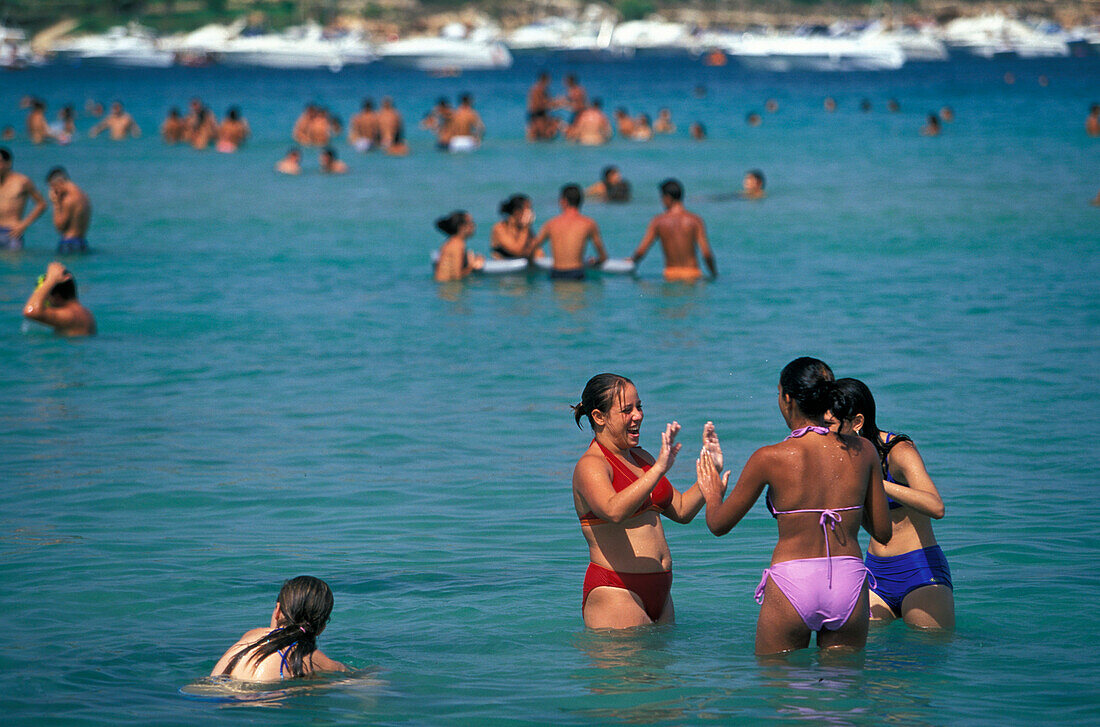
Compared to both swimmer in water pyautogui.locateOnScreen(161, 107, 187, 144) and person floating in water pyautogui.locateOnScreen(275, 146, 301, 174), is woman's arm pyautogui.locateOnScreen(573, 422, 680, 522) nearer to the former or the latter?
person floating in water pyautogui.locateOnScreen(275, 146, 301, 174)

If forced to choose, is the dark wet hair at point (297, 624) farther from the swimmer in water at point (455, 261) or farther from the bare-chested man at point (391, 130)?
the bare-chested man at point (391, 130)

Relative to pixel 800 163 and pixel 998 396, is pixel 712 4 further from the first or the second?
pixel 998 396

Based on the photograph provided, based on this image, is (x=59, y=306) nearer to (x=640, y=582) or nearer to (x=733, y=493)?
(x=640, y=582)

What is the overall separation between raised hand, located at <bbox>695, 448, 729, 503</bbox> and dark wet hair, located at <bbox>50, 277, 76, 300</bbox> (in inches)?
335

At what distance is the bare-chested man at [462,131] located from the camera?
31266 mm

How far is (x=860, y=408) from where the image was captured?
184 inches

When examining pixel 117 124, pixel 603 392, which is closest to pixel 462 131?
pixel 117 124

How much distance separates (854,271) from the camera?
51.0ft

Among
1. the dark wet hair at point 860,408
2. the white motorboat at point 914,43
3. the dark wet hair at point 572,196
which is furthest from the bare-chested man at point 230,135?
the white motorboat at point 914,43

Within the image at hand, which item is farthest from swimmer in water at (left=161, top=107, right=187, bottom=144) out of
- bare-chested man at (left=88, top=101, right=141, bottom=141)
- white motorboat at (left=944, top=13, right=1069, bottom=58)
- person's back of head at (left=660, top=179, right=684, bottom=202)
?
white motorboat at (left=944, top=13, right=1069, bottom=58)

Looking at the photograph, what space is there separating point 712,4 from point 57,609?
143 m

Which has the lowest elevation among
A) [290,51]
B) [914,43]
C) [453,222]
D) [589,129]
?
[453,222]

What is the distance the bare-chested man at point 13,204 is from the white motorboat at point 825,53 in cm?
6845

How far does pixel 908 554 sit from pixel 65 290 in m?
8.96
